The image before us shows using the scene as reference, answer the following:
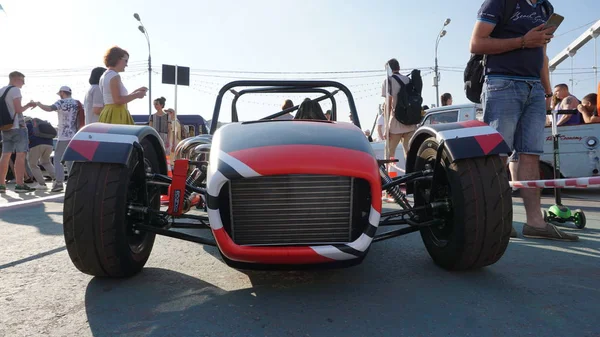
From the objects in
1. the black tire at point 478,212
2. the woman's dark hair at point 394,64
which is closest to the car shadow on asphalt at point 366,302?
the black tire at point 478,212

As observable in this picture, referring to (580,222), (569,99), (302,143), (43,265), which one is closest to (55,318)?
(43,265)

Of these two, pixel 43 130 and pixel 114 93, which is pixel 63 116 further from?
pixel 114 93

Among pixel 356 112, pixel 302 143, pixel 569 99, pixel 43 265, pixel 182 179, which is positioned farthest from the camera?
pixel 569 99

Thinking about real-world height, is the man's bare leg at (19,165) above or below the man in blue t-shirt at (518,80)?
below

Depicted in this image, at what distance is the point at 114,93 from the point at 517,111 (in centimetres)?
368

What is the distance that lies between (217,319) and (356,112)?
208 centimetres

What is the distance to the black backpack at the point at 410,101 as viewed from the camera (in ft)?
18.9

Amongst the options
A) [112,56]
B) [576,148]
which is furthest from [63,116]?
[576,148]

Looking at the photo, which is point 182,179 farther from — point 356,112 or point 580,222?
point 580,222

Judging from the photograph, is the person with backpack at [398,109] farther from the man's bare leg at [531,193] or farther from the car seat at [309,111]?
the car seat at [309,111]

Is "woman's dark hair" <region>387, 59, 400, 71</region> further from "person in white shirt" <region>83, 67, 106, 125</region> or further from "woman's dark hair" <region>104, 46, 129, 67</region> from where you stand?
"person in white shirt" <region>83, 67, 106, 125</region>

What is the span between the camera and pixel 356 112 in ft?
10.9

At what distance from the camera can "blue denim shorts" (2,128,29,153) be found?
6566mm

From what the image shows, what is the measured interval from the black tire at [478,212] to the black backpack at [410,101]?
3.59 metres
